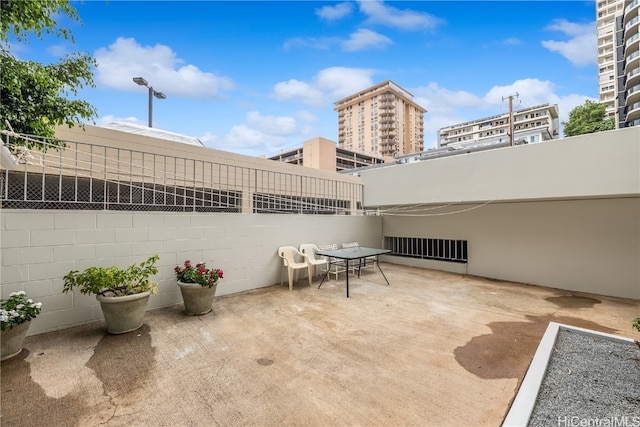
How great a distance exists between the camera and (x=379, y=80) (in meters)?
57.8

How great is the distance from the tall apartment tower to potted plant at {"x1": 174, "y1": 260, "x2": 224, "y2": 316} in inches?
2094

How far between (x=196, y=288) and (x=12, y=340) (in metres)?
1.76

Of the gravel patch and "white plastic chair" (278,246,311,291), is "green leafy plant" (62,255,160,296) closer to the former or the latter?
"white plastic chair" (278,246,311,291)

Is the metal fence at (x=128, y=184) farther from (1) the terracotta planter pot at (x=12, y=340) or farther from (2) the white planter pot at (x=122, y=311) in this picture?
(1) the terracotta planter pot at (x=12, y=340)

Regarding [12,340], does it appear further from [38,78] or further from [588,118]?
[588,118]

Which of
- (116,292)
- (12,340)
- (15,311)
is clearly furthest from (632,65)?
(12,340)

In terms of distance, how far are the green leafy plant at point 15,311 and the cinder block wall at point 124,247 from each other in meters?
0.61

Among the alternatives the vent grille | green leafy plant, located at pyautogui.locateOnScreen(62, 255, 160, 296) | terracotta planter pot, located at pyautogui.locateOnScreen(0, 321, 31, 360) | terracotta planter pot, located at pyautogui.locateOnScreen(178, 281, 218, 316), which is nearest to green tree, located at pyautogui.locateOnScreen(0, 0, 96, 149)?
green leafy plant, located at pyautogui.locateOnScreen(62, 255, 160, 296)

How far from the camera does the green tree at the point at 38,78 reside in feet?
8.69

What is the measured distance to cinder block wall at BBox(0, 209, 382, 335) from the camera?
10.6ft

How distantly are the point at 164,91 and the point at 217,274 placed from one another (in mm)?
7563

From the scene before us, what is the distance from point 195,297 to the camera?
389 cm

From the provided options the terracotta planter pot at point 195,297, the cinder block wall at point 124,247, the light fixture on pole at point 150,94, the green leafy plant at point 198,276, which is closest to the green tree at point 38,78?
the cinder block wall at point 124,247

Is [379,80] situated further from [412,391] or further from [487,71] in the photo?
[412,391]
